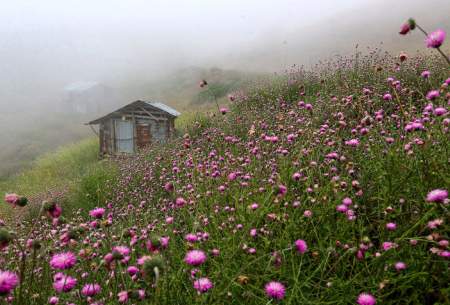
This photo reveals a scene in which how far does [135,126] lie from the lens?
1827 centimetres

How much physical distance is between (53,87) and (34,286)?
175 feet

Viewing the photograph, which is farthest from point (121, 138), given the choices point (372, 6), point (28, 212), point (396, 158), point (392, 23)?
point (372, 6)

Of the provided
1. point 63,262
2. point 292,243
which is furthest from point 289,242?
point 63,262

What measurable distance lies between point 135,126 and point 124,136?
93 cm

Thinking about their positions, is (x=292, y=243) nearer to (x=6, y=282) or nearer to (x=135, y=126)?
(x=6, y=282)

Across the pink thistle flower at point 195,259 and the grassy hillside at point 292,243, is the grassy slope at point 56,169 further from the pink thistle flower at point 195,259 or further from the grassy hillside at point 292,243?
the pink thistle flower at point 195,259

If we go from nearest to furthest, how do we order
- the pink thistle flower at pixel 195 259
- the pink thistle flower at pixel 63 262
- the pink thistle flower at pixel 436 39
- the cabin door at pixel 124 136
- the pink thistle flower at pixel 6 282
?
the pink thistle flower at pixel 6 282, the pink thistle flower at pixel 195 259, the pink thistle flower at pixel 63 262, the pink thistle flower at pixel 436 39, the cabin door at pixel 124 136

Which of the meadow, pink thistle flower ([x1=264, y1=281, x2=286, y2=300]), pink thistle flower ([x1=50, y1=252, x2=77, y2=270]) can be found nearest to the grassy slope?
the meadow

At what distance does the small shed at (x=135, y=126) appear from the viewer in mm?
17297

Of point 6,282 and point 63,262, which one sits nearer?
point 6,282

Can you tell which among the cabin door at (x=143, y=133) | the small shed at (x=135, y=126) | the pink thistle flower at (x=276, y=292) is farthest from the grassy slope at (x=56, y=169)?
the pink thistle flower at (x=276, y=292)

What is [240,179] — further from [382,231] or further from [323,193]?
[382,231]

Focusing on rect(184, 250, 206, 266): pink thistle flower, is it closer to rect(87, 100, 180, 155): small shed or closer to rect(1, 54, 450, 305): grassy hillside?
rect(1, 54, 450, 305): grassy hillside

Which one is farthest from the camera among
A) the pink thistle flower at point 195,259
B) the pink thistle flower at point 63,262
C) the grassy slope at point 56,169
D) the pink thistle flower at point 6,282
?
the grassy slope at point 56,169
